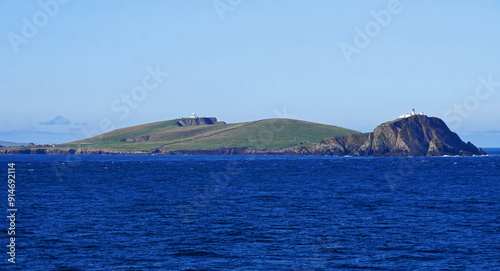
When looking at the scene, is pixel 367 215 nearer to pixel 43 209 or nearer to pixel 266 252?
pixel 266 252

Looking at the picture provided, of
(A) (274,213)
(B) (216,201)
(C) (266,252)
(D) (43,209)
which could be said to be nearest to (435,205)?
(A) (274,213)

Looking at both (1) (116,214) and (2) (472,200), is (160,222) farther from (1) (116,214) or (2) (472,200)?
(2) (472,200)

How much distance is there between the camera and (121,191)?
9019 cm

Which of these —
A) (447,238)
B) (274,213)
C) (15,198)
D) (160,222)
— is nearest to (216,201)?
(274,213)

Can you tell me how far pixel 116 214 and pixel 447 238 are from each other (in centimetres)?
3623

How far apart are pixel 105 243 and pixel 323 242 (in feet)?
61.5

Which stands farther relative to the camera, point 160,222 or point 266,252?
point 160,222

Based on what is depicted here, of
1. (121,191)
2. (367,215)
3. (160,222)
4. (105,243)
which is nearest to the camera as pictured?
(105,243)

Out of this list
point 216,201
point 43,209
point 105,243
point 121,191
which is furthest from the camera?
point 121,191

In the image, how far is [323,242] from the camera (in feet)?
149

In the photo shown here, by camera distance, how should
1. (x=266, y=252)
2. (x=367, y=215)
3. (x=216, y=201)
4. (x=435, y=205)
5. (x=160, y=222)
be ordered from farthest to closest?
(x=216, y=201)
(x=435, y=205)
(x=367, y=215)
(x=160, y=222)
(x=266, y=252)

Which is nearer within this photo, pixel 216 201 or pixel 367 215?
pixel 367 215

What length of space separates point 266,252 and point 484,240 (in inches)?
786

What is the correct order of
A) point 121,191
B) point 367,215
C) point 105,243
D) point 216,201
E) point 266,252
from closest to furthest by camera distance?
point 266,252
point 105,243
point 367,215
point 216,201
point 121,191
